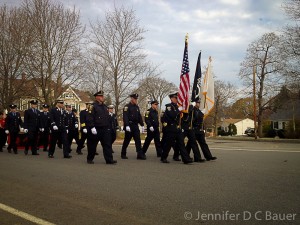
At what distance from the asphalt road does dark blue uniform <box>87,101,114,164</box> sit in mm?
1011

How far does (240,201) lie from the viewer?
5.32 m

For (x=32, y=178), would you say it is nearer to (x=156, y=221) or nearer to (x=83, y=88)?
(x=156, y=221)

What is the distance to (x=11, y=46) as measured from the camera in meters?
28.3

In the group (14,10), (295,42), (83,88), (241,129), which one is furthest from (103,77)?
(241,129)

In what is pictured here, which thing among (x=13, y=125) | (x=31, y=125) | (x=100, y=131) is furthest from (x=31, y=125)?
(x=100, y=131)

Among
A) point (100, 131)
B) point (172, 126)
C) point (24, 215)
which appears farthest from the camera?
point (172, 126)

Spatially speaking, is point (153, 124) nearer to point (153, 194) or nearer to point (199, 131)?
point (199, 131)

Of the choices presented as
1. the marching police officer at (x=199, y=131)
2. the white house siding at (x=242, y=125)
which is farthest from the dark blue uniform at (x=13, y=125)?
the white house siding at (x=242, y=125)

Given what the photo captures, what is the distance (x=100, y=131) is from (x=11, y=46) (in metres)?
21.6

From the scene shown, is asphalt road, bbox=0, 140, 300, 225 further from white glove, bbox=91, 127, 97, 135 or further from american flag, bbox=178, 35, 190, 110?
american flag, bbox=178, 35, 190, 110

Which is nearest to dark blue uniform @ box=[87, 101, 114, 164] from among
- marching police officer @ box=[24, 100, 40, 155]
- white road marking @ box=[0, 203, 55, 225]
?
marching police officer @ box=[24, 100, 40, 155]

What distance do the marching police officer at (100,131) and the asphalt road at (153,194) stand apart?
1.01m

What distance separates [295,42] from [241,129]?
2921 inches

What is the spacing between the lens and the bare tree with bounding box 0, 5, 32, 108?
28.0m
